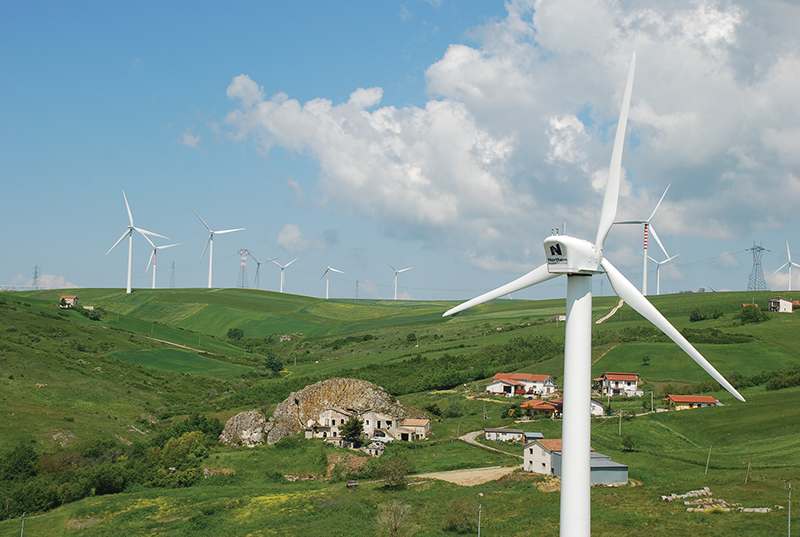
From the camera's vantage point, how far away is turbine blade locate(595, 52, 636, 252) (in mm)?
30031

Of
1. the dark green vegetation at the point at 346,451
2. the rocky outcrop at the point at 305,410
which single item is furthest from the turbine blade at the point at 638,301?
the rocky outcrop at the point at 305,410

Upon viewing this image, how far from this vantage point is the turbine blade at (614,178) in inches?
1182

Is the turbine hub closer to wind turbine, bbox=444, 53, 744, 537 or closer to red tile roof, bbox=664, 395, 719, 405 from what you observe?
wind turbine, bbox=444, 53, 744, 537

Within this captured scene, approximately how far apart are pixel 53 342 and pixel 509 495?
4564 inches

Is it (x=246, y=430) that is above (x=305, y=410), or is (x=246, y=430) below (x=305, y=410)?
below

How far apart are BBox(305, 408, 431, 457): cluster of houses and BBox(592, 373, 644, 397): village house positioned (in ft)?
128

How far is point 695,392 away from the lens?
104125mm

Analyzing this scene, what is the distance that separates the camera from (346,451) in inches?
3073

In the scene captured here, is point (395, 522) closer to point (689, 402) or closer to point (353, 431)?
point (353, 431)

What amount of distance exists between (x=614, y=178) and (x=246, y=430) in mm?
68664

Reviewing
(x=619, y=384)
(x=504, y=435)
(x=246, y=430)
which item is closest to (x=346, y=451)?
(x=246, y=430)

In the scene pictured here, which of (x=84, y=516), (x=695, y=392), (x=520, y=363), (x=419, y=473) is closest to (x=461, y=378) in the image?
(x=520, y=363)

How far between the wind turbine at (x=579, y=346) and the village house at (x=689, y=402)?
75736 millimetres

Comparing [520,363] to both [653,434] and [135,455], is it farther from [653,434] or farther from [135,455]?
[135,455]
